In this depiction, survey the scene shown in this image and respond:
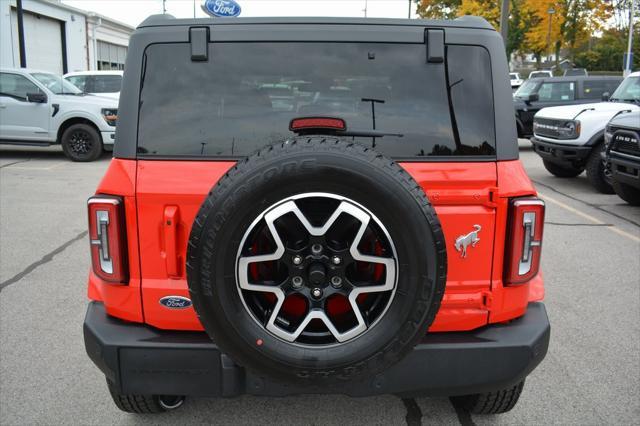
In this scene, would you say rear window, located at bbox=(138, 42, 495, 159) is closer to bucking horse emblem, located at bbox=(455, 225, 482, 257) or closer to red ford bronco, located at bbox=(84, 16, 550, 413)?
red ford bronco, located at bbox=(84, 16, 550, 413)

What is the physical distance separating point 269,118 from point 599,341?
294 cm

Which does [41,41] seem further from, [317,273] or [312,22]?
[317,273]


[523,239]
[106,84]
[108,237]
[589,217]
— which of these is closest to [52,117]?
[106,84]

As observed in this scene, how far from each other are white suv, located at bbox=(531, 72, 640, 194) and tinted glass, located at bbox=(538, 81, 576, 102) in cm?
458

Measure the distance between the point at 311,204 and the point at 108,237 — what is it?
35.6 inches

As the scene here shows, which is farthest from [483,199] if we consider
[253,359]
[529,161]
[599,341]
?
[529,161]

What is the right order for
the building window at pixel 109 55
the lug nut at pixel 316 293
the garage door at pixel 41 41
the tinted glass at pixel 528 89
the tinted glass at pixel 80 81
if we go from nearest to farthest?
the lug nut at pixel 316 293 → the tinted glass at pixel 80 81 → the tinted glass at pixel 528 89 → the garage door at pixel 41 41 → the building window at pixel 109 55

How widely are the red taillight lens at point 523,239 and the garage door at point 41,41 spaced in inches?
1054

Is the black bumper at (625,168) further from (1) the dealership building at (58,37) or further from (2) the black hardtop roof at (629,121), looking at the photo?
(1) the dealership building at (58,37)

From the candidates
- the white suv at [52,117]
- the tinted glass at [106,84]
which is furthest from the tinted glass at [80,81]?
the white suv at [52,117]

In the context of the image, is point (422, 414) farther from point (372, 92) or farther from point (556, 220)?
point (556, 220)

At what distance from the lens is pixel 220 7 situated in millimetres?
12125

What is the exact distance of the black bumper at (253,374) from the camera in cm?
240

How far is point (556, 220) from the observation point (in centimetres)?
783
